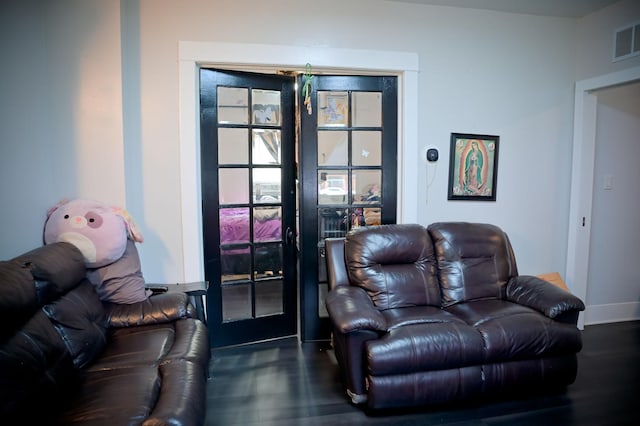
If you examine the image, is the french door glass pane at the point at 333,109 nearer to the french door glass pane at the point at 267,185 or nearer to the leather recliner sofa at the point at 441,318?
the french door glass pane at the point at 267,185

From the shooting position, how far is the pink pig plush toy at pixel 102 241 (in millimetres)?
2041

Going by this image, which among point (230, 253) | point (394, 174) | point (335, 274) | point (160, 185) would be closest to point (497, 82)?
point (394, 174)

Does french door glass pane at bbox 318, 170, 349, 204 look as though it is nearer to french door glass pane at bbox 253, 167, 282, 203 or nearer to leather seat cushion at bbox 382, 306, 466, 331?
french door glass pane at bbox 253, 167, 282, 203

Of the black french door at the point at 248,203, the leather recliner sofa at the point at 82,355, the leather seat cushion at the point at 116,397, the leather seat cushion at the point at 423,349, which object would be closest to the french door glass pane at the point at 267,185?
the black french door at the point at 248,203

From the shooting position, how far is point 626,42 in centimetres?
285

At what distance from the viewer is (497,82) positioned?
123 inches

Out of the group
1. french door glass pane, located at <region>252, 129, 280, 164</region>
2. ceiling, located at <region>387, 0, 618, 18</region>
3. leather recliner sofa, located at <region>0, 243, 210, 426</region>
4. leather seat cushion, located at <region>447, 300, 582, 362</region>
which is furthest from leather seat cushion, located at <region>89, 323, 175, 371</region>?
ceiling, located at <region>387, 0, 618, 18</region>

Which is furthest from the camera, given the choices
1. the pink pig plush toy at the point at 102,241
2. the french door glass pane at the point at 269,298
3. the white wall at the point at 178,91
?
the french door glass pane at the point at 269,298

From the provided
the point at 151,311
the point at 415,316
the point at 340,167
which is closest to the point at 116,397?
the point at 151,311

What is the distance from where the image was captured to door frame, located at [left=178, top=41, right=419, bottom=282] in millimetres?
2566

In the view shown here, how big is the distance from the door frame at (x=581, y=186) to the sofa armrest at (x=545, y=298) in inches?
43.9

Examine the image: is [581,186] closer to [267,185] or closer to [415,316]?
[415,316]

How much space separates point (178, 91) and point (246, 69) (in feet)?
1.80

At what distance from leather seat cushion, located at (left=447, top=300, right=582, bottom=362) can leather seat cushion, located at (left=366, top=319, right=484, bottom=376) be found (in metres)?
0.10
